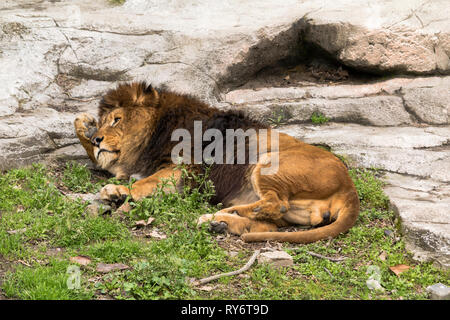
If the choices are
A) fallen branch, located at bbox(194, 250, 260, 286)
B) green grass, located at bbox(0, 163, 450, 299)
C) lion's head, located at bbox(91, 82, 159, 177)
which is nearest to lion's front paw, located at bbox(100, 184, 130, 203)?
green grass, located at bbox(0, 163, 450, 299)

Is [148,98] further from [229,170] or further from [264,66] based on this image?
[264,66]

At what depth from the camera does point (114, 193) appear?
5480mm

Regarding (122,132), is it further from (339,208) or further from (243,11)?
(243,11)

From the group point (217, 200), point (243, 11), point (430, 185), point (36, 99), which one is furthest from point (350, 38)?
point (36, 99)

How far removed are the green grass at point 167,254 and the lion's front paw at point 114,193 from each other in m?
0.16

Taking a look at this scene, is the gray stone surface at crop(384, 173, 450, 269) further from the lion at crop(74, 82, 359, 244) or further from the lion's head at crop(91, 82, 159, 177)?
the lion's head at crop(91, 82, 159, 177)

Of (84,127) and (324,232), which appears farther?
(84,127)

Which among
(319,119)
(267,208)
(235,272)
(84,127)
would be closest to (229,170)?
(267,208)

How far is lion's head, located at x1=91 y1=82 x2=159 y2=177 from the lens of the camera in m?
6.00

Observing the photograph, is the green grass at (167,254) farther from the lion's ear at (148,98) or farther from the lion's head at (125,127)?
the lion's ear at (148,98)

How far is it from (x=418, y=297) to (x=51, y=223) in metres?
3.04

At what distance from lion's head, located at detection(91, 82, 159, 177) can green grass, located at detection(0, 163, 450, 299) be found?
24.7 inches

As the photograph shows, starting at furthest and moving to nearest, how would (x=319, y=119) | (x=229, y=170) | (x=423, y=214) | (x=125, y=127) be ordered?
(x=319, y=119) < (x=125, y=127) < (x=229, y=170) < (x=423, y=214)

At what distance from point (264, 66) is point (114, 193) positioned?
401cm
